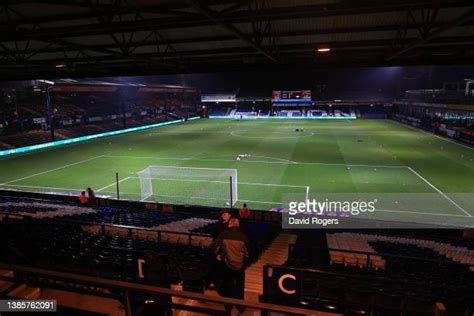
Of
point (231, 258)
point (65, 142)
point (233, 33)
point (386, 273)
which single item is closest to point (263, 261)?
point (386, 273)

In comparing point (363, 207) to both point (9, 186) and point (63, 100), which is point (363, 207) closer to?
point (9, 186)

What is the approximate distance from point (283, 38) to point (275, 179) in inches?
469

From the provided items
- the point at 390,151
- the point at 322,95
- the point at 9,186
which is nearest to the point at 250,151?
the point at 390,151

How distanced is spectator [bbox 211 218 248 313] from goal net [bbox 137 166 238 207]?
11819 mm

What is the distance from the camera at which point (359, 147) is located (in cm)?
3812

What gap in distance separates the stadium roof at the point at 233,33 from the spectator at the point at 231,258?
19.7 ft

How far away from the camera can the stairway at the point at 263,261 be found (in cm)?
721

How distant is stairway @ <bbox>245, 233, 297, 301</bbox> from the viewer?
284 inches

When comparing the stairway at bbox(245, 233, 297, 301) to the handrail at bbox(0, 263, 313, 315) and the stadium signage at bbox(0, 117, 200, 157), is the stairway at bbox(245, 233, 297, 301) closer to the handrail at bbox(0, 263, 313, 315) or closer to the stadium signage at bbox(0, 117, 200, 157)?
the handrail at bbox(0, 263, 313, 315)

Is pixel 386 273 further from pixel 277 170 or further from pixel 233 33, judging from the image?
pixel 277 170

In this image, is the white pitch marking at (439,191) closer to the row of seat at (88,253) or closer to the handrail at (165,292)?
the row of seat at (88,253)

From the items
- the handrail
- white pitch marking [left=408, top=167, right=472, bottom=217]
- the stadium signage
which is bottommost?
white pitch marking [left=408, top=167, right=472, bottom=217]

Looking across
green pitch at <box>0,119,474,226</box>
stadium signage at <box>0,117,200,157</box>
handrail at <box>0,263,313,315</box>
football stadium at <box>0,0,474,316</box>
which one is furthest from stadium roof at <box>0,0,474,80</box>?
stadium signage at <box>0,117,200,157</box>

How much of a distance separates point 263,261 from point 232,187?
12889mm
